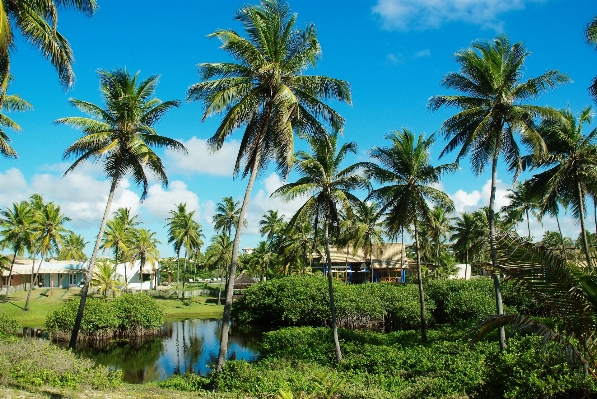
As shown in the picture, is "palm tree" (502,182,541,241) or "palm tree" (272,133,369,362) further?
"palm tree" (502,182,541,241)

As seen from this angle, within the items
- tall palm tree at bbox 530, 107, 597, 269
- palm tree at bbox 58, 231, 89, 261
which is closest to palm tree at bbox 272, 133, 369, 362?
tall palm tree at bbox 530, 107, 597, 269

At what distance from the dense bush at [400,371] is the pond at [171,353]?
174 inches

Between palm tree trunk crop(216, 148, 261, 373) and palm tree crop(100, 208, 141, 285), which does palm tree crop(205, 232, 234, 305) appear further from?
palm tree trunk crop(216, 148, 261, 373)

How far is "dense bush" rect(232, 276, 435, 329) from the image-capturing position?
110ft

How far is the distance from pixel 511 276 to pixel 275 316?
30.9 meters

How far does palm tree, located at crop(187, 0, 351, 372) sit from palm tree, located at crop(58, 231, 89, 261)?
7135 cm

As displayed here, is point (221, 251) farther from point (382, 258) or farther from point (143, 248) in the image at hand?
point (382, 258)

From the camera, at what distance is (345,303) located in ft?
109

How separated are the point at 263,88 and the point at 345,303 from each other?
21.0 metres

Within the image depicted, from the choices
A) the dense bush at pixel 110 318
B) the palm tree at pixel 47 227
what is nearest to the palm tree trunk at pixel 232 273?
the dense bush at pixel 110 318

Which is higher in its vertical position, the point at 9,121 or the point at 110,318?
the point at 9,121

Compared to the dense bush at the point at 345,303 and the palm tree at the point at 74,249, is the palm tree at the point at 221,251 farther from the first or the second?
the palm tree at the point at 74,249

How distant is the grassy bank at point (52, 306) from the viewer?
40.5 m

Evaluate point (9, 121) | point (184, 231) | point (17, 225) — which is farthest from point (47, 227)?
point (9, 121)
